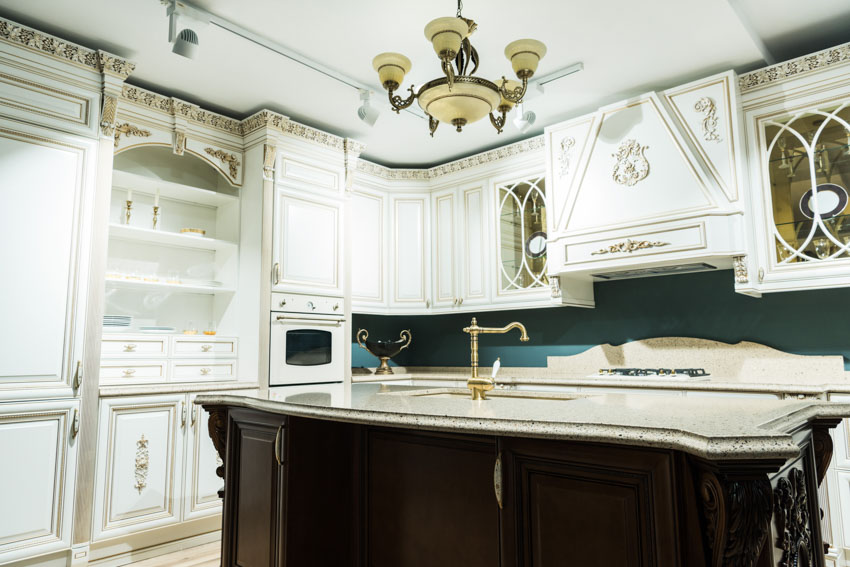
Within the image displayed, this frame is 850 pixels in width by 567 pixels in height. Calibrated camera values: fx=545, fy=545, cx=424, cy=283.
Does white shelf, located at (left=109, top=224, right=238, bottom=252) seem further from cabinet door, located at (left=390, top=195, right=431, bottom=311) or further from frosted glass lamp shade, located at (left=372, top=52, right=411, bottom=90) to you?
frosted glass lamp shade, located at (left=372, top=52, right=411, bottom=90)

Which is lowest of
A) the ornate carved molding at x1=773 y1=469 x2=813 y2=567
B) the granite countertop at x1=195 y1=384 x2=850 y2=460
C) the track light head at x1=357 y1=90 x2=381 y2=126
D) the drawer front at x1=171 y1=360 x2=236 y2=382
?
the ornate carved molding at x1=773 y1=469 x2=813 y2=567

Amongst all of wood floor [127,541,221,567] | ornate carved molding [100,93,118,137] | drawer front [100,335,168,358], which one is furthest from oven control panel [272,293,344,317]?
wood floor [127,541,221,567]

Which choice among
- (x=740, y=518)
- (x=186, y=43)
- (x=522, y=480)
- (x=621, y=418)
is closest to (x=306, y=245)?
(x=186, y=43)

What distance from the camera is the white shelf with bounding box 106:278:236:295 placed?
10.8 feet

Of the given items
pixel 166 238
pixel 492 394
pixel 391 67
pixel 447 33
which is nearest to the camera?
pixel 447 33

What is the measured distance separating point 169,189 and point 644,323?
333 cm

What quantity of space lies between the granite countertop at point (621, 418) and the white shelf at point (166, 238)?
191 cm

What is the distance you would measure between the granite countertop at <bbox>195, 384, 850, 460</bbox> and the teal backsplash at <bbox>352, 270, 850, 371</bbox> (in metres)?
1.87

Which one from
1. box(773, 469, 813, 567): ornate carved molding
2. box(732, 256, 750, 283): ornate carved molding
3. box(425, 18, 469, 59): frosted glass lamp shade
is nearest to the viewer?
box(773, 469, 813, 567): ornate carved molding

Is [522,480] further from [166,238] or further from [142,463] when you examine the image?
[166,238]

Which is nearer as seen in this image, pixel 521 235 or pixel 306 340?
pixel 306 340

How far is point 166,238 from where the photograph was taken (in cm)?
356

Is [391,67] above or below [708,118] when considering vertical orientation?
below

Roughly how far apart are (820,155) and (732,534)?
104 inches
